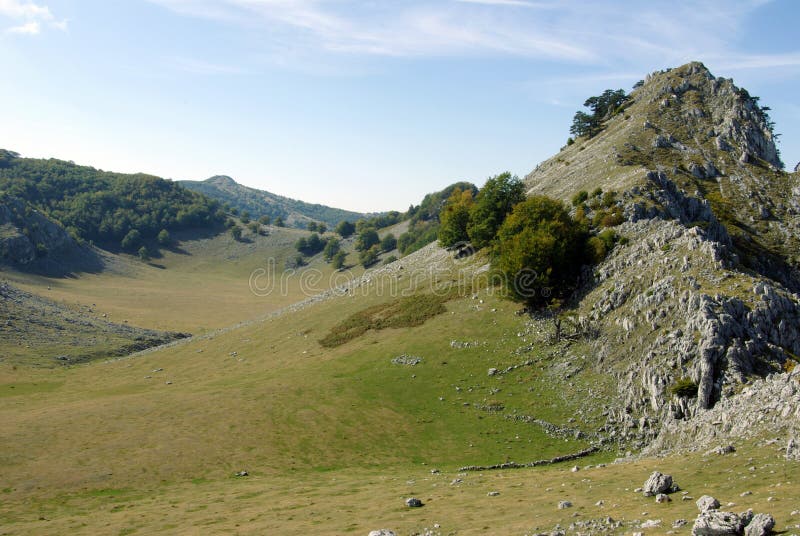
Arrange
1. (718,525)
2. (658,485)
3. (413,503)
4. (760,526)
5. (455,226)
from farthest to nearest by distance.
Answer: (455,226), (413,503), (658,485), (718,525), (760,526)

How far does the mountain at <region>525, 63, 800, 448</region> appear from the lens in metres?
43.6

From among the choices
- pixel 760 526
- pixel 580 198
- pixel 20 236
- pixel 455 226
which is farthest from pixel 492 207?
pixel 20 236

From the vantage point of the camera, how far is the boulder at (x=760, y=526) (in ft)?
60.0

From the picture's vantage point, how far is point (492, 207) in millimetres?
92500

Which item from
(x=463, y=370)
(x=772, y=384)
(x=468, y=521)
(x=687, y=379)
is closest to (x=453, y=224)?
(x=463, y=370)

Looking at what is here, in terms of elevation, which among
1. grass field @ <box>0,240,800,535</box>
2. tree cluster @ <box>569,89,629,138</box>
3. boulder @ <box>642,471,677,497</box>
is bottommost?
grass field @ <box>0,240,800,535</box>

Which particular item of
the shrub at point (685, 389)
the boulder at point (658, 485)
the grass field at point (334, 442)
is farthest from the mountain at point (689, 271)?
the boulder at point (658, 485)

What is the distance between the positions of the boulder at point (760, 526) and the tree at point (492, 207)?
73157 mm

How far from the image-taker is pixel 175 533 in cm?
3033

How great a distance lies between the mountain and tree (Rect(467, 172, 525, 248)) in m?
9.92

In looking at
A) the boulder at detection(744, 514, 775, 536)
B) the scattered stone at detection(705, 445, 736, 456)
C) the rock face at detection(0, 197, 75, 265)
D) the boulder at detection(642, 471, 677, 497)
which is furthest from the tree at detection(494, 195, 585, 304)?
the rock face at detection(0, 197, 75, 265)

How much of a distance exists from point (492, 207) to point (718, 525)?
250ft

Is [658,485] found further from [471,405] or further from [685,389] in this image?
[471,405]

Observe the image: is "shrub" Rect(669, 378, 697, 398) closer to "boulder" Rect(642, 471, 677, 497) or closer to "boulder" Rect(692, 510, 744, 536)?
"boulder" Rect(642, 471, 677, 497)
